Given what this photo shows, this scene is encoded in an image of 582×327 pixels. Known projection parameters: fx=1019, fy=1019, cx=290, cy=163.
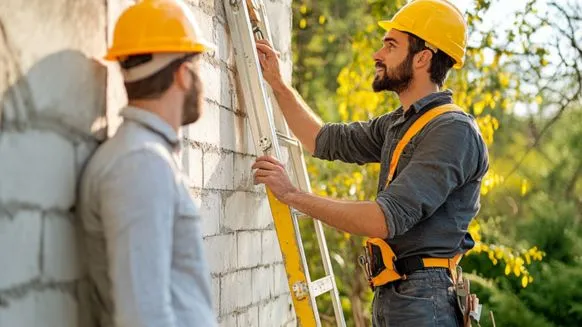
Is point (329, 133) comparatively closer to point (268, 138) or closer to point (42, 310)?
point (268, 138)

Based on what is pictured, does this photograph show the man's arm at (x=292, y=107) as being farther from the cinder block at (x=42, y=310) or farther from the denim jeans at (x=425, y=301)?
the cinder block at (x=42, y=310)

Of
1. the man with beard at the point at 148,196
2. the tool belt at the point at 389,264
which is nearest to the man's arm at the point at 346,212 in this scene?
the tool belt at the point at 389,264

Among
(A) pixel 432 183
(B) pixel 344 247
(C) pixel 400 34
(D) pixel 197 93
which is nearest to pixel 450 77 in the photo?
(B) pixel 344 247

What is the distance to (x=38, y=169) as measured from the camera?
205 centimetres

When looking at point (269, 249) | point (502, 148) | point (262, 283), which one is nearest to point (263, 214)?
point (269, 249)

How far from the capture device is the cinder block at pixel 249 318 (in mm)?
3824

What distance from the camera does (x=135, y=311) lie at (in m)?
1.98

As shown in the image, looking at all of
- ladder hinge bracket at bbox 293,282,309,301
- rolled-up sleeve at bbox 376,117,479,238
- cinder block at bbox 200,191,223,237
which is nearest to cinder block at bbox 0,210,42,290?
cinder block at bbox 200,191,223,237

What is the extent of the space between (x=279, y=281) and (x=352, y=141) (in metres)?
0.78

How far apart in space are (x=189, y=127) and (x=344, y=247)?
18.8ft

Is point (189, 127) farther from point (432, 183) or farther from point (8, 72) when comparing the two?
point (8, 72)

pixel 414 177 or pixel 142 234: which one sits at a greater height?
pixel 414 177

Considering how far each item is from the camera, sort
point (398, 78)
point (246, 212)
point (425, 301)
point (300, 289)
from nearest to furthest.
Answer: point (425, 301) < point (300, 289) < point (398, 78) < point (246, 212)

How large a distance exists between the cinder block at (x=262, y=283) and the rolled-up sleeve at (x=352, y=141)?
0.53 m
